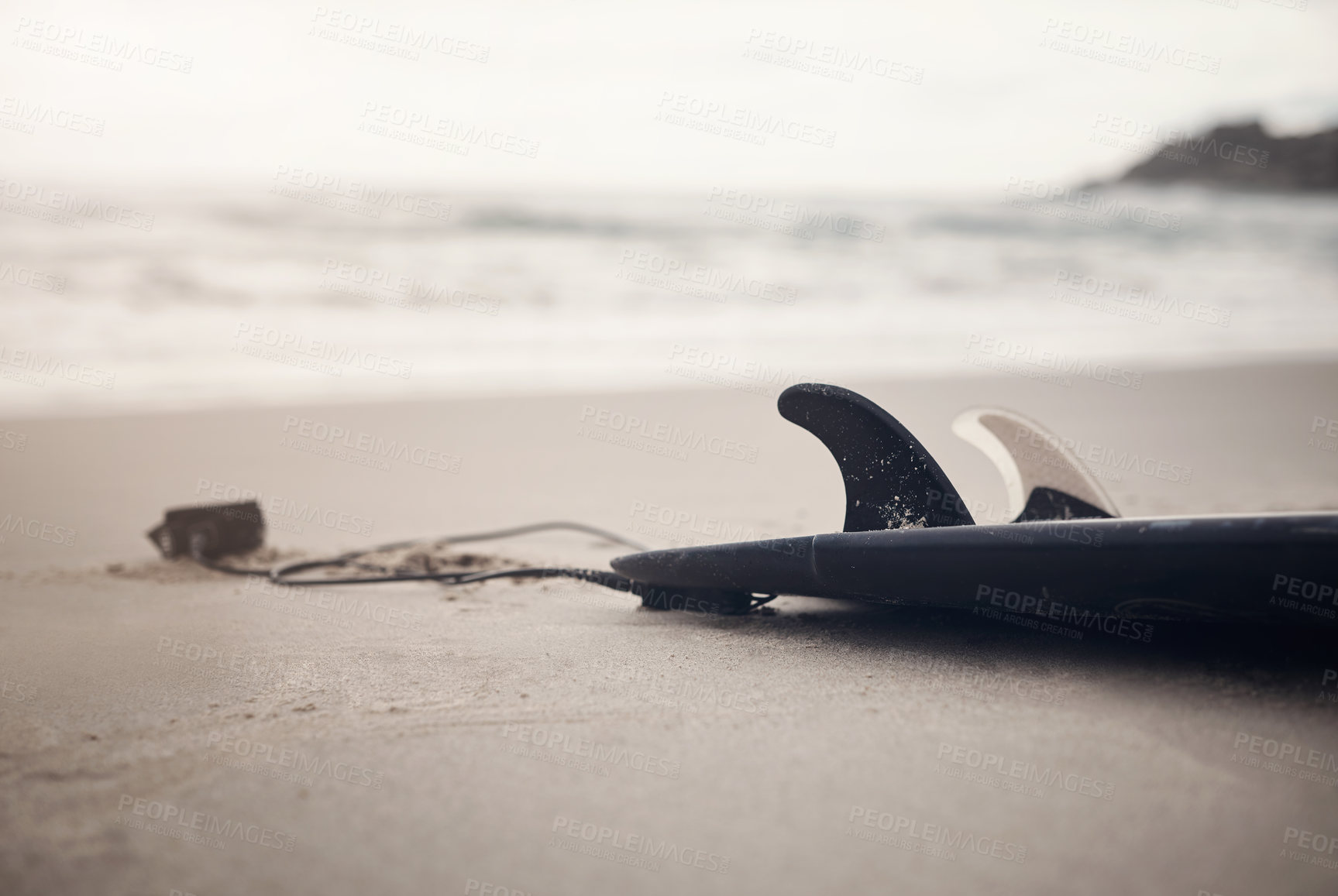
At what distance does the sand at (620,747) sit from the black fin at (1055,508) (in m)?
0.62

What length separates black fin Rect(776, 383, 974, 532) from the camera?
92.4 inches

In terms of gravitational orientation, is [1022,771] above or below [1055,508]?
below

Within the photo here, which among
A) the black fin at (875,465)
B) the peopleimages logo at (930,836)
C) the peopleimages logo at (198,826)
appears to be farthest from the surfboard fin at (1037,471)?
the peopleimages logo at (198,826)

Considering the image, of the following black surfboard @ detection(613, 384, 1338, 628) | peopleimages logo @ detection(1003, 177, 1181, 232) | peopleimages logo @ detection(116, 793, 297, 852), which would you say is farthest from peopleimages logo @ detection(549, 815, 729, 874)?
peopleimages logo @ detection(1003, 177, 1181, 232)

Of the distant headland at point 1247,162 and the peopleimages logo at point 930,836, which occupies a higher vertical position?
the distant headland at point 1247,162

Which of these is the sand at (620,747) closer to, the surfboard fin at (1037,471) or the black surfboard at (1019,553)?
the black surfboard at (1019,553)

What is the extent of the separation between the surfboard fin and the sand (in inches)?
26.4

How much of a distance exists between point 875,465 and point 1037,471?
0.76 m

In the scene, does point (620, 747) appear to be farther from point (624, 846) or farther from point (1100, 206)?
point (1100, 206)

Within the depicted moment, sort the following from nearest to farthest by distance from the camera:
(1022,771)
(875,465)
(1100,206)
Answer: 1. (1022,771)
2. (875,465)
3. (1100,206)

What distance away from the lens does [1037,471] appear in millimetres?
2840

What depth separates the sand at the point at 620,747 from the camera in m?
1.46

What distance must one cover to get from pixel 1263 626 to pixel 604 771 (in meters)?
1.40

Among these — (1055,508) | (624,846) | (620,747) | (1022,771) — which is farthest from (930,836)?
(1055,508)
